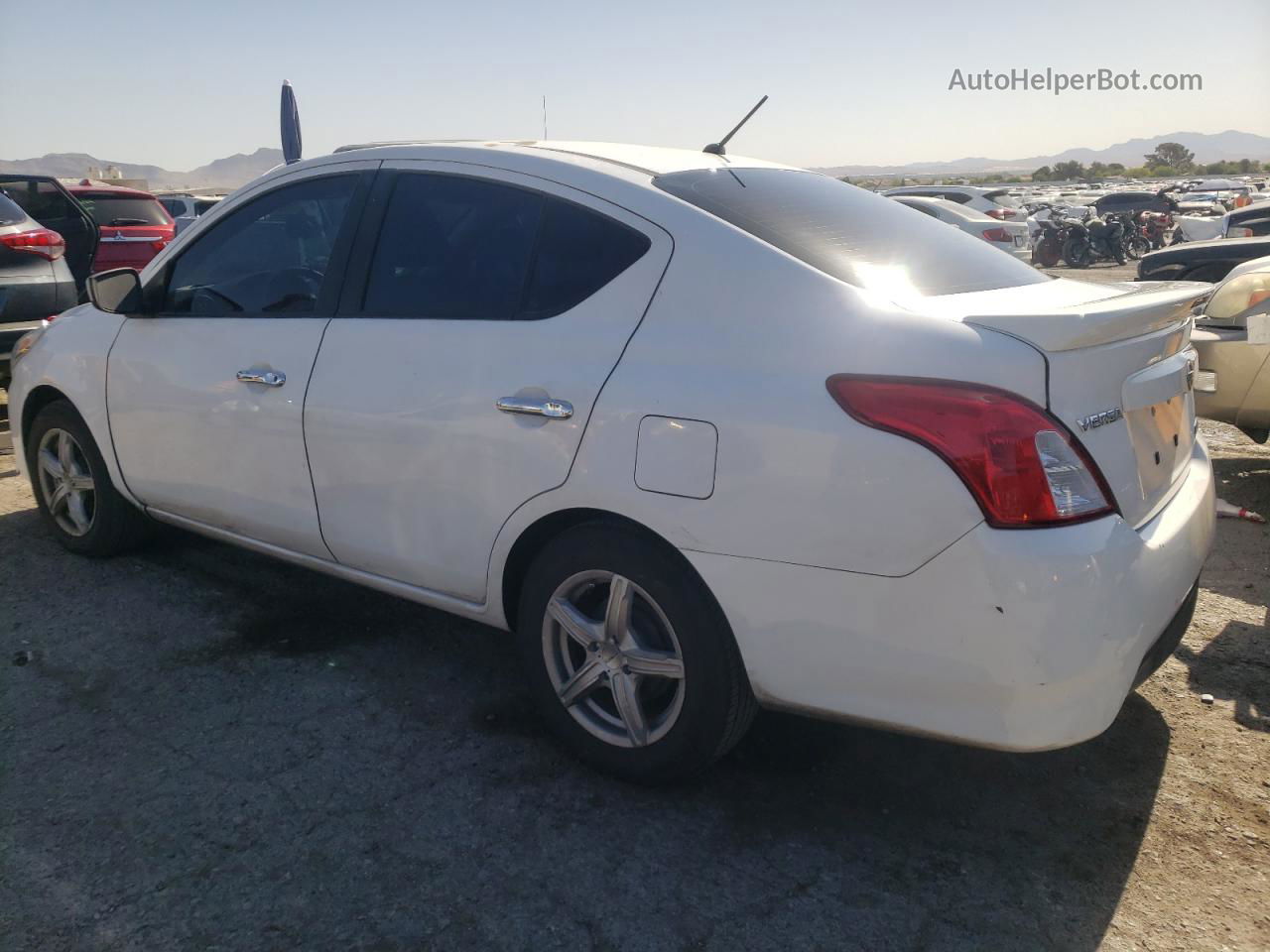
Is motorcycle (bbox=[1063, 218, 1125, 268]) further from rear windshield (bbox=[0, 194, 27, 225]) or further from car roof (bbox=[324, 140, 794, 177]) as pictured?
car roof (bbox=[324, 140, 794, 177])

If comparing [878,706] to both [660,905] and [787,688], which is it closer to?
[787,688]

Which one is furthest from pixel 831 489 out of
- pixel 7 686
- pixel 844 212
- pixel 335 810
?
pixel 7 686

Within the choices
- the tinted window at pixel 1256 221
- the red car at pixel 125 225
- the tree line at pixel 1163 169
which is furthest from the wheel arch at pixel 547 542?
the tree line at pixel 1163 169

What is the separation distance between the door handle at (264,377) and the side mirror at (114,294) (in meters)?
0.78

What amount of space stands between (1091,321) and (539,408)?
4.48ft

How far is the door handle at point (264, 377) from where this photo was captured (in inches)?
139

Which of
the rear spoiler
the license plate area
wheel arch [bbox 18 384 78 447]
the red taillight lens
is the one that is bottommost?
wheel arch [bbox 18 384 78 447]

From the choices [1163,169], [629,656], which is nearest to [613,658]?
[629,656]

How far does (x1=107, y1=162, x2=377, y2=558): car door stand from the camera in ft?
11.7

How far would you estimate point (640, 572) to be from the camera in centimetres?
274

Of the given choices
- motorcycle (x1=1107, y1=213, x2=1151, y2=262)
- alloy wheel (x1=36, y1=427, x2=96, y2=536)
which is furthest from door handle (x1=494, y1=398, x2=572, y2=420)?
motorcycle (x1=1107, y1=213, x2=1151, y2=262)

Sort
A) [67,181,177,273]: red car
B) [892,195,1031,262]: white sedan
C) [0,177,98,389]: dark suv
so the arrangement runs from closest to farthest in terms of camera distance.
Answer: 1. [0,177,98,389]: dark suv
2. [67,181,177,273]: red car
3. [892,195,1031,262]: white sedan

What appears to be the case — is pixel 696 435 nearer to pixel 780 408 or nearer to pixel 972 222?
pixel 780 408

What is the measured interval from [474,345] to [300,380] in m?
0.75
